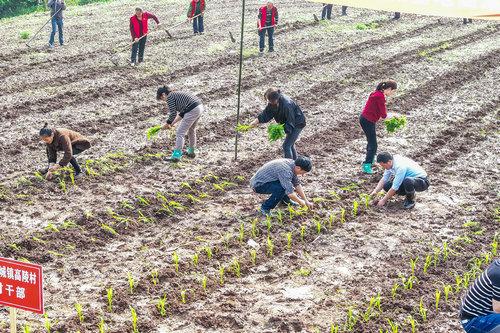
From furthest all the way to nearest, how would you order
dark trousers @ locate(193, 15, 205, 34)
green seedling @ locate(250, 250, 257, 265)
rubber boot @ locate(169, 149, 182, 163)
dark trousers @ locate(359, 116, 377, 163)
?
dark trousers @ locate(193, 15, 205, 34), rubber boot @ locate(169, 149, 182, 163), dark trousers @ locate(359, 116, 377, 163), green seedling @ locate(250, 250, 257, 265)

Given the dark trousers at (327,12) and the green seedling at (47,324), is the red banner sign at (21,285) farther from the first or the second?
the dark trousers at (327,12)

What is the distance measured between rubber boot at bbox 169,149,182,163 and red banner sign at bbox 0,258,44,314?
597 cm

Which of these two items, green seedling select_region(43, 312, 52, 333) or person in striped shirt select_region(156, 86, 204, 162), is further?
person in striped shirt select_region(156, 86, 204, 162)

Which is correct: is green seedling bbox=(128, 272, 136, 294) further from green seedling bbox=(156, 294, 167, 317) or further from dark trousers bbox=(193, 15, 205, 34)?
dark trousers bbox=(193, 15, 205, 34)

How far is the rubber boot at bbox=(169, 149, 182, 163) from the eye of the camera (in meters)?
11.8

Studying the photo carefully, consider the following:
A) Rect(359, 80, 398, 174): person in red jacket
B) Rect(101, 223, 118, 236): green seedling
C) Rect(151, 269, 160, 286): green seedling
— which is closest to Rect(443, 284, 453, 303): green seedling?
Rect(151, 269, 160, 286): green seedling

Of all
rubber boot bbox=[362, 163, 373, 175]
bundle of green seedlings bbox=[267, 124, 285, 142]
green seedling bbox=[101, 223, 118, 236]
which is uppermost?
bundle of green seedlings bbox=[267, 124, 285, 142]

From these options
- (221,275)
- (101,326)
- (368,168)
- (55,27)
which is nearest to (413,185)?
(368,168)

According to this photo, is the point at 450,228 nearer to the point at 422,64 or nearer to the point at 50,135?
the point at 50,135

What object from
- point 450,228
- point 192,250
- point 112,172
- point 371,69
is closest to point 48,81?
point 112,172

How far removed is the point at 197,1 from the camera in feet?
71.4

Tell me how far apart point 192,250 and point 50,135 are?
8.79 feet

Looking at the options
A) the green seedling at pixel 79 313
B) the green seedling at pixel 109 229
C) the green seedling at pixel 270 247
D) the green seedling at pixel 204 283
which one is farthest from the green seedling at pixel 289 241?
the green seedling at pixel 79 313

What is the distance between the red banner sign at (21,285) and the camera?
233 inches
